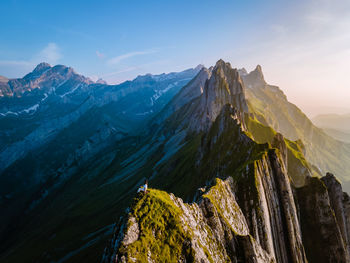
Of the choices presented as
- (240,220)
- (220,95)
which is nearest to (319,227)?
(240,220)

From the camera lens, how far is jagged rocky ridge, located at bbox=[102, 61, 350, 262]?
19.9 meters

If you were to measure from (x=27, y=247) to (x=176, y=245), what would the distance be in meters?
A: 173

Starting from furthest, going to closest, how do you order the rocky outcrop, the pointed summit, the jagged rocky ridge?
1. the pointed summit
2. the rocky outcrop
3. the jagged rocky ridge

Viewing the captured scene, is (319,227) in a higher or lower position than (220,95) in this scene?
lower

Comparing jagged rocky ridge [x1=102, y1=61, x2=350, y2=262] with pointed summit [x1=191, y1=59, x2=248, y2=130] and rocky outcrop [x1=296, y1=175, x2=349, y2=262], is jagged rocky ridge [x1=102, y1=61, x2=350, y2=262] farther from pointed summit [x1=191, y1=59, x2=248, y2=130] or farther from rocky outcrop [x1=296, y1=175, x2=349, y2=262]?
pointed summit [x1=191, y1=59, x2=248, y2=130]

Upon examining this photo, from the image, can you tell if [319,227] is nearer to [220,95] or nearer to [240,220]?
[240,220]

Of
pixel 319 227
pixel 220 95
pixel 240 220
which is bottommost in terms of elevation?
pixel 319 227

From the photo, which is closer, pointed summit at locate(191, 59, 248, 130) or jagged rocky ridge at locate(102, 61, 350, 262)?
jagged rocky ridge at locate(102, 61, 350, 262)

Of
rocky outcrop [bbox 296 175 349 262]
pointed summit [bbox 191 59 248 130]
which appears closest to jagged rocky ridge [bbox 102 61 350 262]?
rocky outcrop [bbox 296 175 349 262]

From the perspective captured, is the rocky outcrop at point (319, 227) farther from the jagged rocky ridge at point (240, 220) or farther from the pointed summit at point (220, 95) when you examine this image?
the pointed summit at point (220, 95)

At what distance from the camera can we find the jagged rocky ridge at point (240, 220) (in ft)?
65.2

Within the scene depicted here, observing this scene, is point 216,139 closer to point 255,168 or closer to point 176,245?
point 255,168

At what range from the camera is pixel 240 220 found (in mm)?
33031

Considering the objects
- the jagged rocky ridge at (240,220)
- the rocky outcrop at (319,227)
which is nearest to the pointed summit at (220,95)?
the jagged rocky ridge at (240,220)
